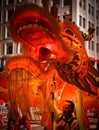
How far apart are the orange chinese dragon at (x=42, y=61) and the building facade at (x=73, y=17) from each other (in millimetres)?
24086

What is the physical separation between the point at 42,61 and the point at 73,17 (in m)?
25.6

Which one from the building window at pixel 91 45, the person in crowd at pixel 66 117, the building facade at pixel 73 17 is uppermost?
the building facade at pixel 73 17

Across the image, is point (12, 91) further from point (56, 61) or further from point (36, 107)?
point (56, 61)

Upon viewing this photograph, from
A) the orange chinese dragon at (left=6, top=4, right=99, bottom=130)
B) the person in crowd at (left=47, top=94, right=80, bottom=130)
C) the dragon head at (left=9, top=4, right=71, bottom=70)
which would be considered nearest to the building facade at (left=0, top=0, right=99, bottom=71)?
the dragon head at (left=9, top=4, right=71, bottom=70)

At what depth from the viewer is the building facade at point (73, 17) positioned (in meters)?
36.9

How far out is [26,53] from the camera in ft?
39.1

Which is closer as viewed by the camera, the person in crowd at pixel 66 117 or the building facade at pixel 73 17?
the person in crowd at pixel 66 117

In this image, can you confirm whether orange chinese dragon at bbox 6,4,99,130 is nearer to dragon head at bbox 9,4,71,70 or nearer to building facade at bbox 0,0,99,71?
dragon head at bbox 9,4,71,70

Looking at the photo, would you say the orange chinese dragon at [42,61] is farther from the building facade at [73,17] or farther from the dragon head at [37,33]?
the building facade at [73,17]

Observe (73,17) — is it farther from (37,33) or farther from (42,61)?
(37,33)

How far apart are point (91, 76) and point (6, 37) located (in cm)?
3109

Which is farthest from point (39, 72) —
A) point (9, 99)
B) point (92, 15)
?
point (92, 15)

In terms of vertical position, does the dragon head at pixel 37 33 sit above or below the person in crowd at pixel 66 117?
above

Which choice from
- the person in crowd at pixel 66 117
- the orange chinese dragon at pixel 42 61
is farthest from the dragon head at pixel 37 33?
the person in crowd at pixel 66 117
